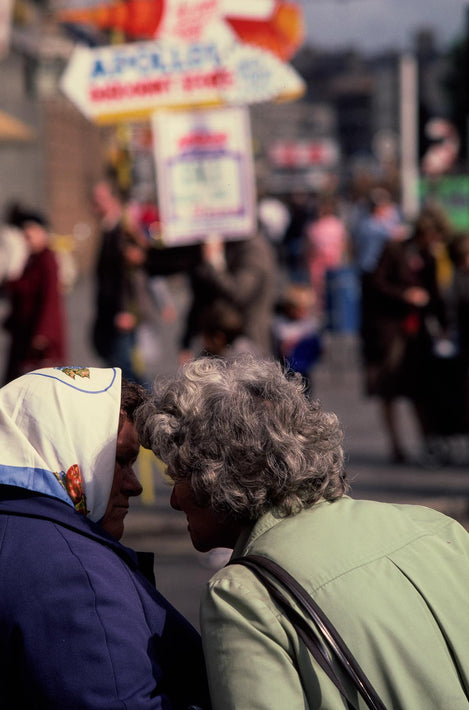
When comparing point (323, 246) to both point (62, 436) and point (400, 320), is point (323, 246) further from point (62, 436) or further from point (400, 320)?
point (62, 436)

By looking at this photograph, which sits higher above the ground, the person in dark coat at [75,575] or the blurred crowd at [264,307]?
the person in dark coat at [75,575]

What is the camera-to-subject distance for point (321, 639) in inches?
73.4

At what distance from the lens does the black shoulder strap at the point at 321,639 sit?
6.07 feet

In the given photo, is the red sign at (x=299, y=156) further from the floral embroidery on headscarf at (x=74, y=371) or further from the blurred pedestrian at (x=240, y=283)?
the floral embroidery on headscarf at (x=74, y=371)

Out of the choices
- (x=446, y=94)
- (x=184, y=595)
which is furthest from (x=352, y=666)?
(x=446, y=94)

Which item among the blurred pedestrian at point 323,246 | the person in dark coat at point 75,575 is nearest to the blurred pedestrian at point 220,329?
the person in dark coat at point 75,575

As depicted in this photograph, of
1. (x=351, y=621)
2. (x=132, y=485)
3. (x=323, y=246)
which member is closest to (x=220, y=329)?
(x=132, y=485)

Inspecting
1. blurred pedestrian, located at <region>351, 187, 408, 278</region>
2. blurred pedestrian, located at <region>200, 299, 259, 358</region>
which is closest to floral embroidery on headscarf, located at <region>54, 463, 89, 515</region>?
blurred pedestrian, located at <region>200, 299, 259, 358</region>

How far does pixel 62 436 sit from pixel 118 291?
22.8 feet

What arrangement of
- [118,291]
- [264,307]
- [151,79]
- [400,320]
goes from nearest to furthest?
[151,79] → [264,307] → [118,291] → [400,320]

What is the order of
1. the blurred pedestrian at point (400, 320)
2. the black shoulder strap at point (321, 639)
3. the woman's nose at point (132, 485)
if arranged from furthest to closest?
the blurred pedestrian at point (400, 320) < the woman's nose at point (132, 485) < the black shoulder strap at point (321, 639)

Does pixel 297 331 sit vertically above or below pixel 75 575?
below

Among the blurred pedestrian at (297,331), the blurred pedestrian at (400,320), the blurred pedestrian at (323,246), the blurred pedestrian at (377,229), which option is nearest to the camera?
the blurred pedestrian at (297,331)

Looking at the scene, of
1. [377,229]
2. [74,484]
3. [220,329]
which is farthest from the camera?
[377,229]
